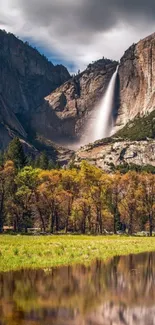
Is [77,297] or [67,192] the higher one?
[67,192]

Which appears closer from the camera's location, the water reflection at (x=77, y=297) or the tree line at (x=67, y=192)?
the water reflection at (x=77, y=297)

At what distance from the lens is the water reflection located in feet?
44.0

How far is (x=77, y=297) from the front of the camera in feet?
54.9

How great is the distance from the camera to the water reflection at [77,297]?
528 inches

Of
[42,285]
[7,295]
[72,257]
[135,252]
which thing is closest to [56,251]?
[72,257]

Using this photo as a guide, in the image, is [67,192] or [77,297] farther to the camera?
[67,192]

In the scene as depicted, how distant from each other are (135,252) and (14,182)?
45599 millimetres

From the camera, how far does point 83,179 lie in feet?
269

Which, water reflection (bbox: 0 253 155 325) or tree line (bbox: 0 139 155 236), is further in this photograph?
tree line (bbox: 0 139 155 236)

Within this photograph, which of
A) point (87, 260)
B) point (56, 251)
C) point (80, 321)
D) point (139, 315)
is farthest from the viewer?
point (56, 251)

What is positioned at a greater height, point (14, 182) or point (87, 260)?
point (14, 182)

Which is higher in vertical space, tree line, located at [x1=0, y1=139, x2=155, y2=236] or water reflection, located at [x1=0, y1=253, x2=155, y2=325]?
tree line, located at [x1=0, y1=139, x2=155, y2=236]

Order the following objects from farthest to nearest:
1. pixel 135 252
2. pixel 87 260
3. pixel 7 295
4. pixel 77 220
Answer: 1. pixel 77 220
2. pixel 135 252
3. pixel 87 260
4. pixel 7 295

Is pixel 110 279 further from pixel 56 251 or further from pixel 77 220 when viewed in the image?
pixel 77 220
